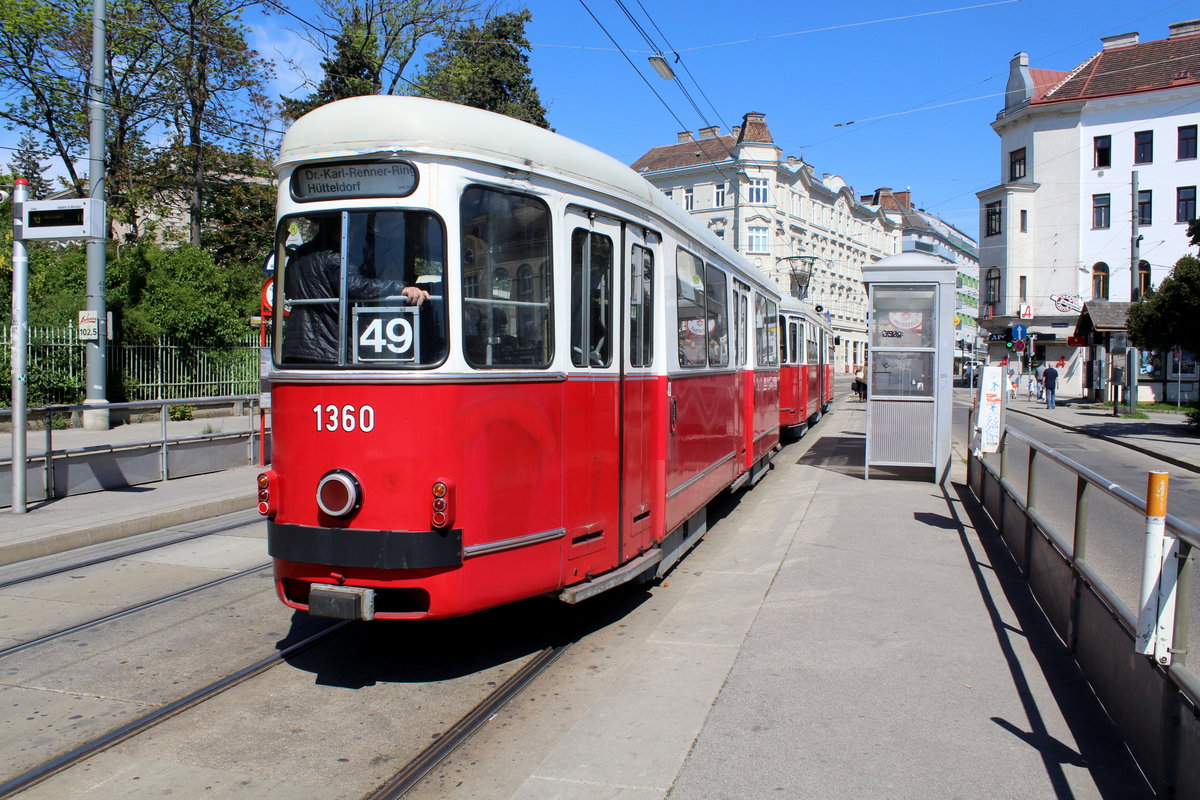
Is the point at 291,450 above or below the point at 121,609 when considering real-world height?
above

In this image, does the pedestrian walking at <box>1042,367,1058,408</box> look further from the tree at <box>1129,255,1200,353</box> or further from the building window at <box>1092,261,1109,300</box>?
the building window at <box>1092,261,1109,300</box>

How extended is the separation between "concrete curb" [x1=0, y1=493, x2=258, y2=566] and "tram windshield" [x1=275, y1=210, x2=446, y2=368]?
18.1ft

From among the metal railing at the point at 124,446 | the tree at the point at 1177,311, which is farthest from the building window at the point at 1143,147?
the metal railing at the point at 124,446

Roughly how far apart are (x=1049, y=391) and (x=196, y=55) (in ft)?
106

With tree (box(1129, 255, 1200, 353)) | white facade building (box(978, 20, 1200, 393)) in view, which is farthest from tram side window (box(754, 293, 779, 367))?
white facade building (box(978, 20, 1200, 393))

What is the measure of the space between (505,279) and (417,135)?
35.1 inches

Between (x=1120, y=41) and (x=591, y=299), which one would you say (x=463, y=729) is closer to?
(x=591, y=299)

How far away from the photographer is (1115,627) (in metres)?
4.69

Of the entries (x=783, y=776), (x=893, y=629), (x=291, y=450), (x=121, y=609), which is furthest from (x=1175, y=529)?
(x=121, y=609)

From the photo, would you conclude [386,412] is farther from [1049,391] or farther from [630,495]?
[1049,391]

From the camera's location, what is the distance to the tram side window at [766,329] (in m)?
12.3

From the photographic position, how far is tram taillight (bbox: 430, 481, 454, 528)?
15.4 feet

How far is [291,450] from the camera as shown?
4.99 metres

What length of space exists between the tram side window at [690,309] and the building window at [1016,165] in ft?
164
